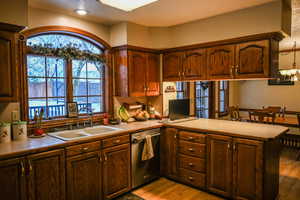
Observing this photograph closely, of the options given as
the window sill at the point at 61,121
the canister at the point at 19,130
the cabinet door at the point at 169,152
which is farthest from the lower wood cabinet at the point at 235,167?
the canister at the point at 19,130

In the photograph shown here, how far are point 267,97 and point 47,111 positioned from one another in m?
6.01

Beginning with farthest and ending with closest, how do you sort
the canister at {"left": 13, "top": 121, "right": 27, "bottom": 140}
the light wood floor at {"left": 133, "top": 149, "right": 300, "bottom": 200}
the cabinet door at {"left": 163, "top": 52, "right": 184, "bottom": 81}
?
the cabinet door at {"left": 163, "top": 52, "right": 184, "bottom": 81} → the light wood floor at {"left": 133, "top": 149, "right": 300, "bottom": 200} → the canister at {"left": 13, "top": 121, "right": 27, "bottom": 140}

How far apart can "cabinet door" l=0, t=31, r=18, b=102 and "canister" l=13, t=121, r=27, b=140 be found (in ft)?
1.21

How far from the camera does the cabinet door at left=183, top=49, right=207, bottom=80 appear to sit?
3386 millimetres

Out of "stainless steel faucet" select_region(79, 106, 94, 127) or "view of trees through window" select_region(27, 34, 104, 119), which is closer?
"view of trees through window" select_region(27, 34, 104, 119)

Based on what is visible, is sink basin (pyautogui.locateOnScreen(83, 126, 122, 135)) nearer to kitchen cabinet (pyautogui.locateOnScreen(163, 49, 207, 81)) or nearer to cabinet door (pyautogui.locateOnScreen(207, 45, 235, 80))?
kitchen cabinet (pyautogui.locateOnScreen(163, 49, 207, 81))

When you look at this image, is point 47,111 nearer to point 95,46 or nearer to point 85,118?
point 85,118

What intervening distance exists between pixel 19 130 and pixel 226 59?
2.90m

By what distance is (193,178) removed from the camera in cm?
307

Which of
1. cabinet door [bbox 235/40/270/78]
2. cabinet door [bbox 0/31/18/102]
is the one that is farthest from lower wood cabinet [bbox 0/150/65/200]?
cabinet door [bbox 235/40/270/78]

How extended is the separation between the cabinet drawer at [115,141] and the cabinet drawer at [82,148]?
10cm

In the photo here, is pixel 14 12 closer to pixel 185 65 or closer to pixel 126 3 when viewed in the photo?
pixel 126 3

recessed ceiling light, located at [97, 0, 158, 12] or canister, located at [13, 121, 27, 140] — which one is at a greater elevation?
recessed ceiling light, located at [97, 0, 158, 12]

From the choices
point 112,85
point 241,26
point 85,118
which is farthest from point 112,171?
point 241,26
